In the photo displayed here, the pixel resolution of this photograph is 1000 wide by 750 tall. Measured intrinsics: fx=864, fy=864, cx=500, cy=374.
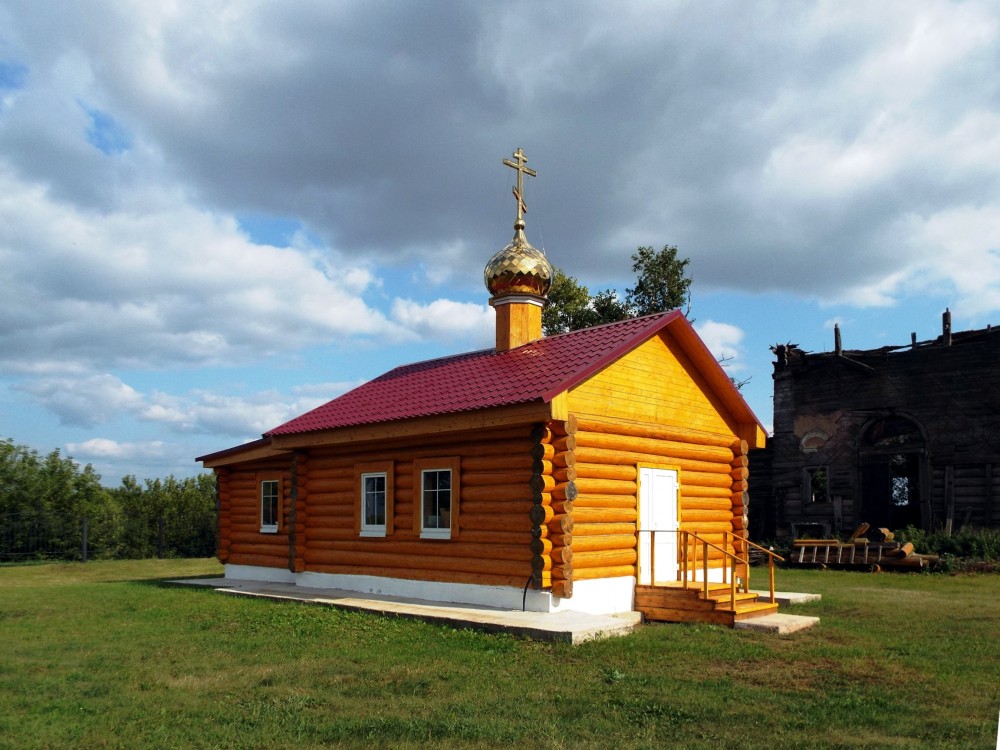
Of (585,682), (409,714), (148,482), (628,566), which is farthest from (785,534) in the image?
(148,482)

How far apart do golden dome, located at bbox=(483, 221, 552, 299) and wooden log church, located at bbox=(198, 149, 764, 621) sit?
0.03 metres

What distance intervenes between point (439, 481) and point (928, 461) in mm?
16143

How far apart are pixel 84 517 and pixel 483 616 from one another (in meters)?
20.3

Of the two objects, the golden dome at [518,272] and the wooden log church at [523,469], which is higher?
the golden dome at [518,272]

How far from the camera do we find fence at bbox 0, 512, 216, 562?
89.1 feet

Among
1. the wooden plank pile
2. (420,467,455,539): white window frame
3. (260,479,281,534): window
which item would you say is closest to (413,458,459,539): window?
(420,467,455,539): white window frame

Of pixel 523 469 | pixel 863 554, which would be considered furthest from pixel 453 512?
pixel 863 554

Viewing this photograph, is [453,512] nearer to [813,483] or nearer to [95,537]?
[813,483]

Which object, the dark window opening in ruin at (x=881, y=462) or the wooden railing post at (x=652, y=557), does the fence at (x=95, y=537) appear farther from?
the dark window opening in ruin at (x=881, y=462)

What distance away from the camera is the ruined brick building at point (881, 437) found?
22.9 m

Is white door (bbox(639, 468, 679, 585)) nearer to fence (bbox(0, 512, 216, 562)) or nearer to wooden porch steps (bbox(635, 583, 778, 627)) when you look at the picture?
wooden porch steps (bbox(635, 583, 778, 627))

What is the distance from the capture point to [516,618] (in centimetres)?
1123

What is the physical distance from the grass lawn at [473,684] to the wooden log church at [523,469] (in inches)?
65.4

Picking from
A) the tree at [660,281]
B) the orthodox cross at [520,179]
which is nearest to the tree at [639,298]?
the tree at [660,281]
